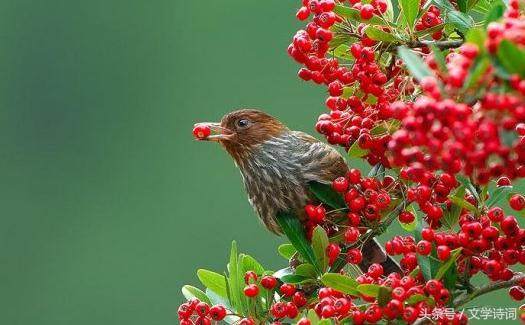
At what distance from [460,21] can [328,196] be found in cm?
98

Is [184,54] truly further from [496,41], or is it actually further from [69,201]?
[496,41]

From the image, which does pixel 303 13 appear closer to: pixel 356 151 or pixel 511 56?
pixel 356 151

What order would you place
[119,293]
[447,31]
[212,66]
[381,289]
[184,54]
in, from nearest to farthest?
[381,289] → [447,31] → [119,293] → [212,66] → [184,54]

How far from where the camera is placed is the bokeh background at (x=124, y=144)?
1822 centimetres

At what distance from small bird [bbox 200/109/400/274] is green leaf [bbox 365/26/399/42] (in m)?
1.11

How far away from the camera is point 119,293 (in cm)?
1903

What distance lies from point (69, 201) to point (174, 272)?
12.3 ft

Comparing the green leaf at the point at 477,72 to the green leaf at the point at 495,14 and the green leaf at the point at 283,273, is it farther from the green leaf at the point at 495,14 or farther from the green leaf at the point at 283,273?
the green leaf at the point at 283,273

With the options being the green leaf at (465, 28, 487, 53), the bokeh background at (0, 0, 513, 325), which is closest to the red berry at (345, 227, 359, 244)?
the green leaf at (465, 28, 487, 53)

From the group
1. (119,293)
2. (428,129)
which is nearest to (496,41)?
(428,129)

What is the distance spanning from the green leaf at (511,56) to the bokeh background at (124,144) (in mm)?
13782

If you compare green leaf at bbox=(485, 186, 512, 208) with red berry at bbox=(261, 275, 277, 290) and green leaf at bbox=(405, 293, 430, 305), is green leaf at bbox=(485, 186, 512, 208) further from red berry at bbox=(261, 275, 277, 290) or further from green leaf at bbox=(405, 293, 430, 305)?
red berry at bbox=(261, 275, 277, 290)

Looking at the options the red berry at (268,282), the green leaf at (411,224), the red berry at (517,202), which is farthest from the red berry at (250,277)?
the red berry at (517,202)

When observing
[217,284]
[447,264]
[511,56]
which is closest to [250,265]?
[217,284]
